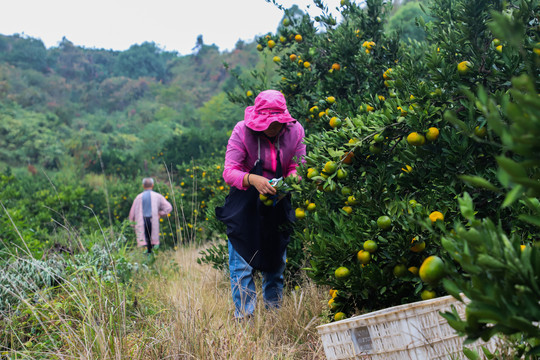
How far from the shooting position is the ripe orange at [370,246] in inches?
73.7

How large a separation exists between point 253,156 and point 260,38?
2.04 m

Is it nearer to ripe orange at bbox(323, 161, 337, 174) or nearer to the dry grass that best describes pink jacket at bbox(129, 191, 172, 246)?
the dry grass

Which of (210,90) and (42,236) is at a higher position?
(210,90)

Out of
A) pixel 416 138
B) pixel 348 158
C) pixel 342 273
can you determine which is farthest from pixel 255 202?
pixel 416 138

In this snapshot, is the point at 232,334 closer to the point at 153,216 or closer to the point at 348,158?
the point at 348,158

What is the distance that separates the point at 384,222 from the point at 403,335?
415 millimetres

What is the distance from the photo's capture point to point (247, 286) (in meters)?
3.05

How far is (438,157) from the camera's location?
2.09 metres

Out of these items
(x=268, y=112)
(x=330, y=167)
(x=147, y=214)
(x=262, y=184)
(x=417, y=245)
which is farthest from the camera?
(x=147, y=214)

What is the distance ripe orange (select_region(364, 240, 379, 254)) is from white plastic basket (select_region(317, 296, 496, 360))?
25 centimetres

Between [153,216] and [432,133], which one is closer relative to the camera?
[432,133]

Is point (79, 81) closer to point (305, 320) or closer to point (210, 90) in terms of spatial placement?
point (210, 90)

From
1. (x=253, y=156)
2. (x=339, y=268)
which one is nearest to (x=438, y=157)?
(x=339, y=268)

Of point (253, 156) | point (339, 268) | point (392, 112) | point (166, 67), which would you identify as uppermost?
point (166, 67)
